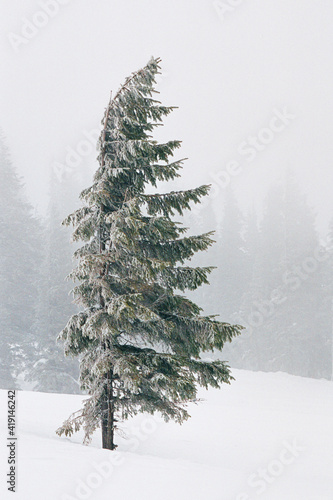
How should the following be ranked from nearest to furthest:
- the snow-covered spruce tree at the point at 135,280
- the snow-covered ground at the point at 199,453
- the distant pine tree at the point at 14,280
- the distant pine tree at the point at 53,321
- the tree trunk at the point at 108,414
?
the snow-covered ground at the point at 199,453 → the snow-covered spruce tree at the point at 135,280 → the tree trunk at the point at 108,414 → the distant pine tree at the point at 53,321 → the distant pine tree at the point at 14,280

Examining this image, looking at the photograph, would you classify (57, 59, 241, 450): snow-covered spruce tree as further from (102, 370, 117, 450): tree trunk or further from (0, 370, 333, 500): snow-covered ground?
(0, 370, 333, 500): snow-covered ground

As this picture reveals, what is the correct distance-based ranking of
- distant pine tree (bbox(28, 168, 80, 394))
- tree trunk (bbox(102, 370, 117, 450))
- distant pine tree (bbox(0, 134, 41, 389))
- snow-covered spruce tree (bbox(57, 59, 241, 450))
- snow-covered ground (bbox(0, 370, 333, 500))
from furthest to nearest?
distant pine tree (bbox(0, 134, 41, 389)) → distant pine tree (bbox(28, 168, 80, 394)) → tree trunk (bbox(102, 370, 117, 450)) → snow-covered spruce tree (bbox(57, 59, 241, 450)) → snow-covered ground (bbox(0, 370, 333, 500))

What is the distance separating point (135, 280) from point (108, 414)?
8.52 ft

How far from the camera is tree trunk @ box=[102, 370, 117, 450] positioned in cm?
746

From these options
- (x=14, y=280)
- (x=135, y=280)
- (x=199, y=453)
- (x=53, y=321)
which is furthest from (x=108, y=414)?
(x=14, y=280)

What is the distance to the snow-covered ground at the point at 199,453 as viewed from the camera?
558cm

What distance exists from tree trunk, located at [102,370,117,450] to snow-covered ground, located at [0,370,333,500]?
1.07 feet

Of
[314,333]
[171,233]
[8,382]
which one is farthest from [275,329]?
[171,233]

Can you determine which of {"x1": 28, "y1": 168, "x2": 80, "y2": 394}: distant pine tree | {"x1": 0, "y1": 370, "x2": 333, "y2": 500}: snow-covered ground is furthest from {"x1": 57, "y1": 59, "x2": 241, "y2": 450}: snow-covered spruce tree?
{"x1": 28, "y1": 168, "x2": 80, "y2": 394}: distant pine tree

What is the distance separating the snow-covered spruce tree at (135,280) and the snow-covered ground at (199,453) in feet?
3.58

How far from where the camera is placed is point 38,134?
143 metres

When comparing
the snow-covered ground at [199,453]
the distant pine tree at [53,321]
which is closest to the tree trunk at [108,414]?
the snow-covered ground at [199,453]

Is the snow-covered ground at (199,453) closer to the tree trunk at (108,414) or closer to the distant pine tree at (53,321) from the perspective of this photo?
the tree trunk at (108,414)

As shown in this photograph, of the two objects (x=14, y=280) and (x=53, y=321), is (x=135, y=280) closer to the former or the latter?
(x=53, y=321)
